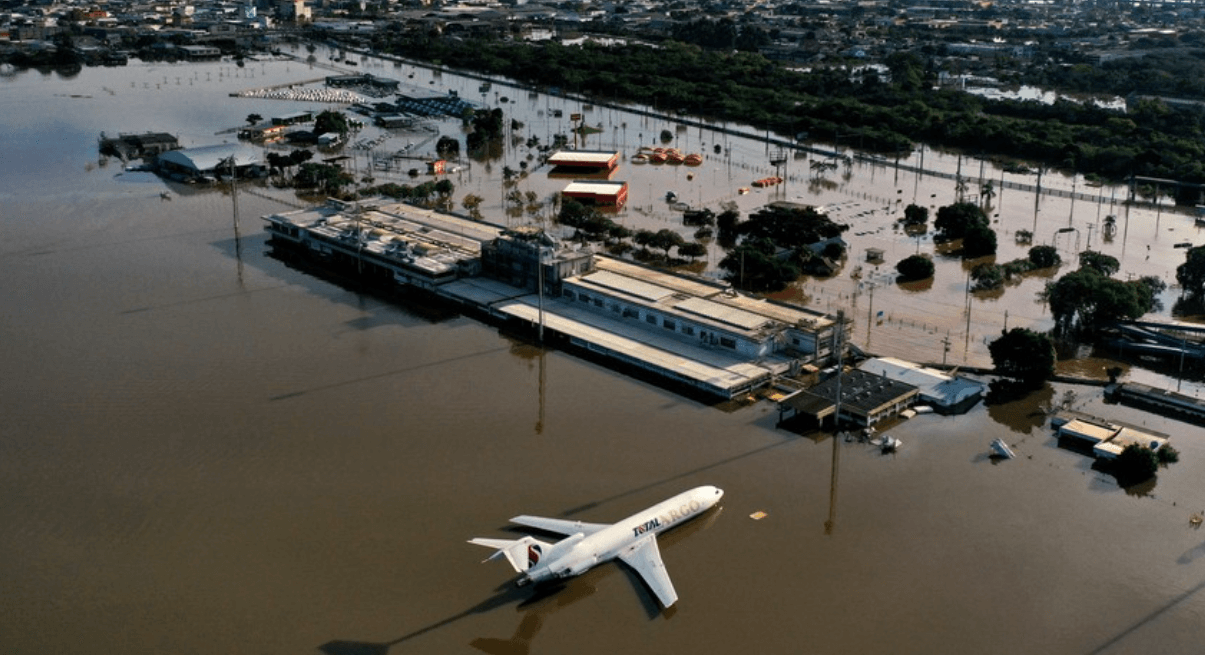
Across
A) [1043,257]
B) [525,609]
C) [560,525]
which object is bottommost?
[525,609]

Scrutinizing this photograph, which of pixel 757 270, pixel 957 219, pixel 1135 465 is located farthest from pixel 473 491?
pixel 957 219

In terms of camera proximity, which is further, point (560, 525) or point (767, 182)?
point (767, 182)

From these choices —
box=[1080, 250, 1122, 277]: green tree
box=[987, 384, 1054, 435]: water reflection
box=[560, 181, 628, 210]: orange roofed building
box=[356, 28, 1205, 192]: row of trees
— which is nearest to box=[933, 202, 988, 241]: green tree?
box=[1080, 250, 1122, 277]: green tree

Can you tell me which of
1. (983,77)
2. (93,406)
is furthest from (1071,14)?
(93,406)

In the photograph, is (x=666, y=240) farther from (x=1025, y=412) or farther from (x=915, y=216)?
(x=1025, y=412)

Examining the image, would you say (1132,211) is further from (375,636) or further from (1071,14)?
(1071,14)

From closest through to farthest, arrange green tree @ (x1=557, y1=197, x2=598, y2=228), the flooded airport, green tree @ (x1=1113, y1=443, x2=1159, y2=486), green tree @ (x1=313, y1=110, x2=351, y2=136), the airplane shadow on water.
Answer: the airplane shadow on water
the flooded airport
green tree @ (x1=1113, y1=443, x2=1159, y2=486)
green tree @ (x1=557, y1=197, x2=598, y2=228)
green tree @ (x1=313, y1=110, x2=351, y2=136)

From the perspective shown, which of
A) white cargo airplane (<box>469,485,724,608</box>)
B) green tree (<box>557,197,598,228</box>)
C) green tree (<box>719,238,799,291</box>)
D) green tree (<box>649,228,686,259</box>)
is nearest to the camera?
white cargo airplane (<box>469,485,724,608</box>)

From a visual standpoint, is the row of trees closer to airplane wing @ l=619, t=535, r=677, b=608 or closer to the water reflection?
the water reflection
